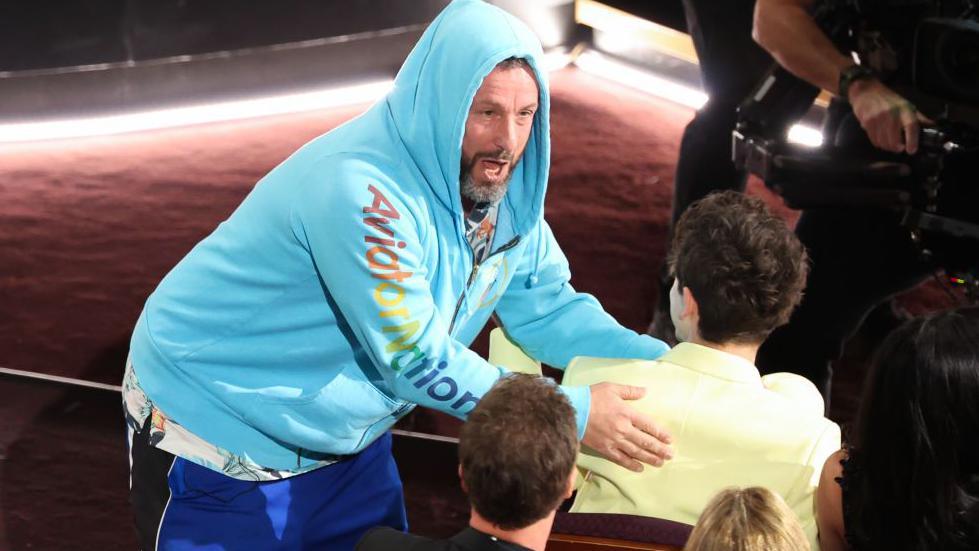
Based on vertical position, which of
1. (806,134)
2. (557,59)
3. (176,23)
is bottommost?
(806,134)

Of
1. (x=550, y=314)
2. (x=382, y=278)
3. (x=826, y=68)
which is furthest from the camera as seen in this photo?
(x=826, y=68)

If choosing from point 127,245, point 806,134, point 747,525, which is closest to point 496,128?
point 747,525

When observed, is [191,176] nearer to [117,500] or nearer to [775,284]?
[117,500]

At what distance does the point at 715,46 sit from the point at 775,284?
176 centimetres

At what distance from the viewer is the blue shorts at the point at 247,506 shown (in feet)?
5.91

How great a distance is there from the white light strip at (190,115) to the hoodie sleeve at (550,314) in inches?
135

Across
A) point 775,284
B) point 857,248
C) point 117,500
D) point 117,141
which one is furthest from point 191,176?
point 775,284

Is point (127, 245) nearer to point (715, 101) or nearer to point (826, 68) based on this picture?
point (715, 101)

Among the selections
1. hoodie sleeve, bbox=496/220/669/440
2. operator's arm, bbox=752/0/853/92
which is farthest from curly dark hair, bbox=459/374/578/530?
operator's arm, bbox=752/0/853/92

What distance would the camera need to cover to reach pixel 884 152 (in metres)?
2.58

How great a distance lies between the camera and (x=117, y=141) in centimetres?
486

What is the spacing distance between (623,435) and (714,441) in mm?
133

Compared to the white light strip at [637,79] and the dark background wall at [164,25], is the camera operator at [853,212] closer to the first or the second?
the white light strip at [637,79]

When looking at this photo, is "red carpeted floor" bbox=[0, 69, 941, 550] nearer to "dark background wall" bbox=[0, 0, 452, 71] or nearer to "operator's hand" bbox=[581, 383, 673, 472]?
"dark background wall" bbox=[0, 0, 452, 71]
